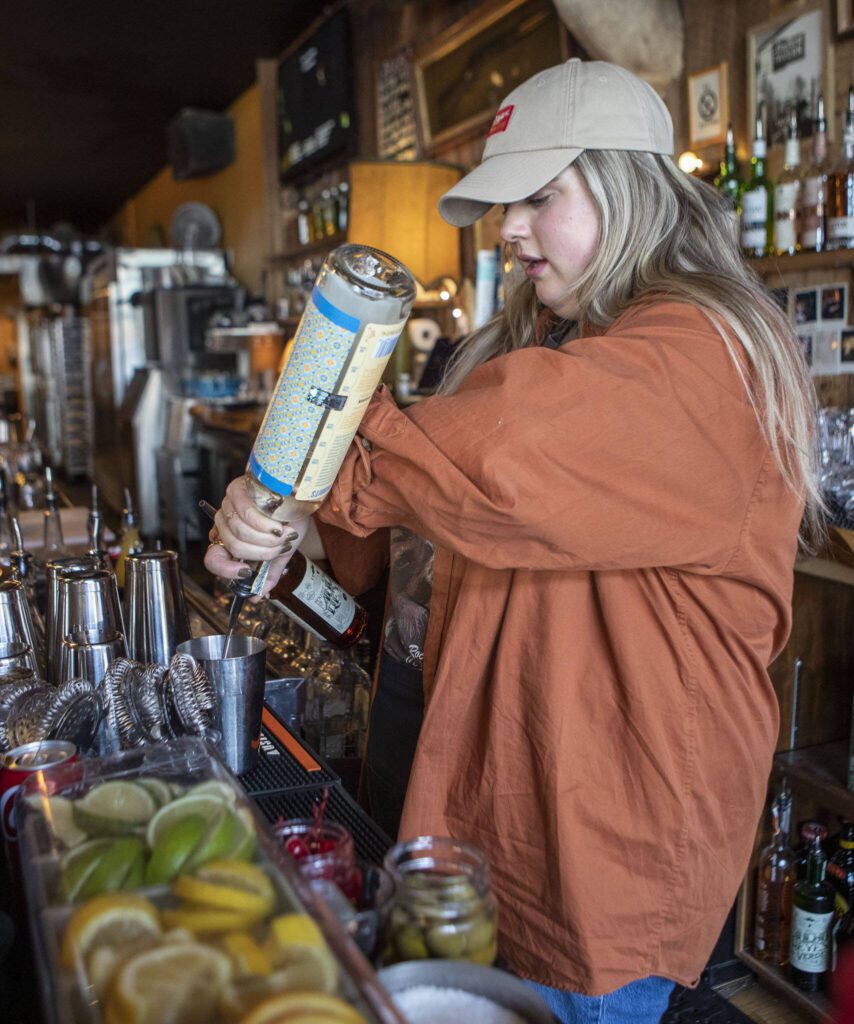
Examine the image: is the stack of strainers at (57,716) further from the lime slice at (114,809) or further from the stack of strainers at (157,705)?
the lime slice at (114,809)

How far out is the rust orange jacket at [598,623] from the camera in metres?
0.99

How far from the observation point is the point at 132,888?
2.35 feet

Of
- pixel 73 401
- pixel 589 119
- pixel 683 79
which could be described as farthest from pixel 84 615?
pixel 73 401

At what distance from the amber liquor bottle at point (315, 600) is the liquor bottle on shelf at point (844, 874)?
1.42 meters

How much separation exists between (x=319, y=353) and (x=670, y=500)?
40 centimetres

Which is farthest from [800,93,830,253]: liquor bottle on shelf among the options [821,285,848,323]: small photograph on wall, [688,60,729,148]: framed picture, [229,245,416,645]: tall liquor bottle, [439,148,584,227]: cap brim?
[229,245,416,645]: tall liquor bottle

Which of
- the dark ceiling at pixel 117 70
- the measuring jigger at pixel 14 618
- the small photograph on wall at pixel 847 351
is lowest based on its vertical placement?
the measuring jigger at pixel 14 618

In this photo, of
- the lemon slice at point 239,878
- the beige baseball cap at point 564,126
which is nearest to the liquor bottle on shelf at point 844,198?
the beige baseball cap at point 564,126

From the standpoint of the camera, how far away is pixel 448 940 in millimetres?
711

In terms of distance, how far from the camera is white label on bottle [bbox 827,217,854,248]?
2312mm

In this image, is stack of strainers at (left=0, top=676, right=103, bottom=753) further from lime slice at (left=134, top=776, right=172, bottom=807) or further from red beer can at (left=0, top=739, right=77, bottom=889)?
lime slice at (left=134, top=776, right=172, bottom=807)

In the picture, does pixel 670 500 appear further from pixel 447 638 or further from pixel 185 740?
pixel 185 740

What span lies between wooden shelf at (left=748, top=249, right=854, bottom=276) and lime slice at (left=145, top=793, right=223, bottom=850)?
2.01m

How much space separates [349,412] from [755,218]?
1.97 meters
